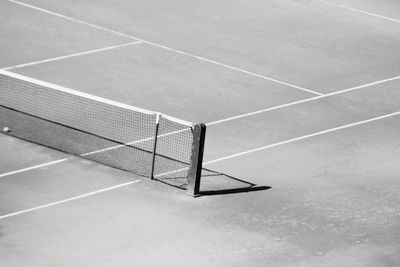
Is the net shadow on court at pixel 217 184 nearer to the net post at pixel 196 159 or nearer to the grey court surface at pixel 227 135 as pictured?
the grey court surface at pixel 227 135

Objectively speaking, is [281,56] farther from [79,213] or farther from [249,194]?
[79,213]

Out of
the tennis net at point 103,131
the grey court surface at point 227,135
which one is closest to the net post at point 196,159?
the tennis net at point 103,131

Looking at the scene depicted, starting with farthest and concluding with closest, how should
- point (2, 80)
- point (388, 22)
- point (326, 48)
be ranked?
point (388, 22) → point (326, 48) → point (2, 80)

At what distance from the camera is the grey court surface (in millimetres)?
18250

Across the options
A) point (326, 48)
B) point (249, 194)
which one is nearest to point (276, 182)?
point (249, 194)

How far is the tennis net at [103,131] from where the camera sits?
2073cm

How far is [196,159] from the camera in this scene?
19797mm

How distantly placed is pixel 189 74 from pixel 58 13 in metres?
5.29

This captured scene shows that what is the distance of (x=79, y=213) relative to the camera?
19016mm

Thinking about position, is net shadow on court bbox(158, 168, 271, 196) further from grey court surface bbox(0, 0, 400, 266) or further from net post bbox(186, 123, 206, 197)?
net post bbox(186, 123, 206, 197)

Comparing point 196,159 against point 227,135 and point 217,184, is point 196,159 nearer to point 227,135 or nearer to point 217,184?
point 217,184

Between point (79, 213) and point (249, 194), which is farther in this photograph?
point (249, 194)

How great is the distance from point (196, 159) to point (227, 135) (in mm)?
3286

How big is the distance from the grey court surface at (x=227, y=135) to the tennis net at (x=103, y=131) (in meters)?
0.41
